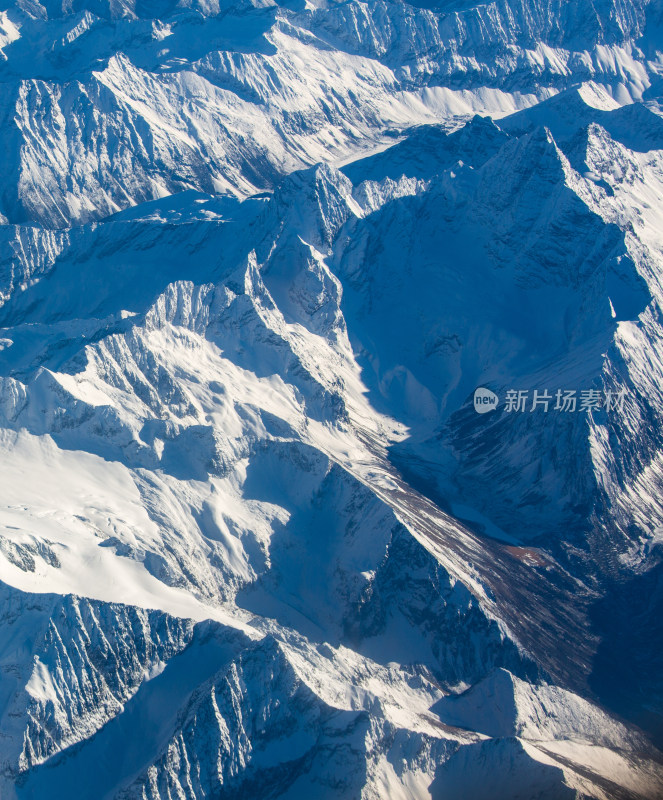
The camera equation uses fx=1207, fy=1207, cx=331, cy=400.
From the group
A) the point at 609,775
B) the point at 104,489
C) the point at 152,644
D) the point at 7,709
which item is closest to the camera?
the point at 7,709

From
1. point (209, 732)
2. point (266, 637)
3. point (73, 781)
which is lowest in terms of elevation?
point (73, 781)

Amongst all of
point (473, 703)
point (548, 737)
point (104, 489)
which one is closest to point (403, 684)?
point (473, 703)

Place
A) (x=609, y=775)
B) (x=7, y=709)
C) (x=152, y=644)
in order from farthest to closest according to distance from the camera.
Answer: (x=609, y=775)
(x=152, y=644)
(x=7, y=709)

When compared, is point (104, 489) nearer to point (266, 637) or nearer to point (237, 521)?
point (237, 521)

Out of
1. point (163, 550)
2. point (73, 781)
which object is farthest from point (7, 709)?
point (163, 550)

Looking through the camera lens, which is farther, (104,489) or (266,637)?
(104,489)

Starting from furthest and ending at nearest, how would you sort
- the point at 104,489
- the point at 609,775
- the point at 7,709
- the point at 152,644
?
the point at 104,489 < the point at 609,775 < the point at 152,644 < the point at 7,709

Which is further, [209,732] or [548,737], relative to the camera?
[548,737]

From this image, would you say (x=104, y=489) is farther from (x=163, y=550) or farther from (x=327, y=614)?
(x=327, y=614)

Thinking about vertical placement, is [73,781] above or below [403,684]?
below
